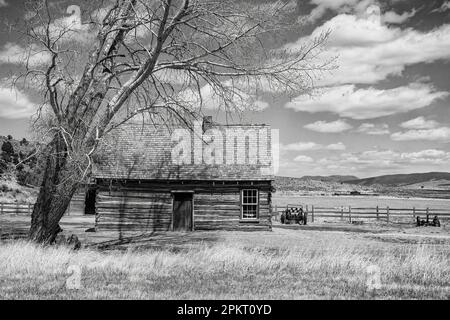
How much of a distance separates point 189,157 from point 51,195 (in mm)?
12617

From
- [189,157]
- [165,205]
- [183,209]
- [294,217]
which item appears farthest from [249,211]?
[294,217]

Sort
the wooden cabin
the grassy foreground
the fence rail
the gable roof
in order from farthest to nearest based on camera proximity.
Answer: the fence rail
the gable roof
the wooden cabin
the grassy foreground

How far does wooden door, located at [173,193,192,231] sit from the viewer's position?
24.6 metres

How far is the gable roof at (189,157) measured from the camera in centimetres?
2456

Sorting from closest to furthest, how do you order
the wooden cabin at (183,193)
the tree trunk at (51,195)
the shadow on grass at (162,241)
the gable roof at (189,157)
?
the tree trunk at (51,195) → the shadow on grass at (162,241) → the wooden cabin at (183,193) → the gable roof at (189,157)

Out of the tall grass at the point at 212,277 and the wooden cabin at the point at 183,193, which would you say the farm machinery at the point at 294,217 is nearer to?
the wooden cabin at the point at 183,193

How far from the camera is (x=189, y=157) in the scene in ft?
83.6

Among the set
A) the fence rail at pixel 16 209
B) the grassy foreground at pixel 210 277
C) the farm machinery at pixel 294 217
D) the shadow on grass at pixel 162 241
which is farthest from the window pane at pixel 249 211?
the fence rail at pixel 16 209

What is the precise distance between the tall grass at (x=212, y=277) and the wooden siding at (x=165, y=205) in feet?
42.6

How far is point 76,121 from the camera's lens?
517 inches

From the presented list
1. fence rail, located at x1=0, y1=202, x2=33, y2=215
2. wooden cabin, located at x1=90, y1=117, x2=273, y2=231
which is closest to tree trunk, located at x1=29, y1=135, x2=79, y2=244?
wooden cabin, located at x1=90, y1=117, x2=273, y2=231

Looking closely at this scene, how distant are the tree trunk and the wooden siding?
10866 millimetres

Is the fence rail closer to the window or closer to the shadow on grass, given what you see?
the shadow on grass
